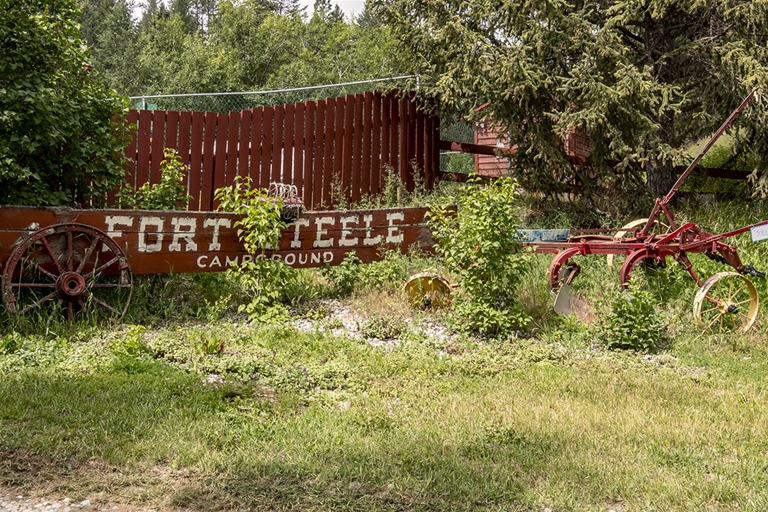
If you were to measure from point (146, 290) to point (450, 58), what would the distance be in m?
5.77

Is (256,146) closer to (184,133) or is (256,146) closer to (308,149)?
(308,149)

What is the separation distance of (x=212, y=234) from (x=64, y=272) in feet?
4.71

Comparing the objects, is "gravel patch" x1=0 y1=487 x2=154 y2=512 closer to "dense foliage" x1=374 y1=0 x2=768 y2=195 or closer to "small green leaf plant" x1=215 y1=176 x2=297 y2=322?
"small green leaf plant" x1=215 y1=176 x2=297 y2=322

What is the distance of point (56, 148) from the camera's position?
23.2 feet

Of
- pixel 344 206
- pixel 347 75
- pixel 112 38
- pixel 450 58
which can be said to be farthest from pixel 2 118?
pixel 112 38

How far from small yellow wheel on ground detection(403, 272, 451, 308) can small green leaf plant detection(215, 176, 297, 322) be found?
47.9 inches

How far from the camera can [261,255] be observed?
7371 millimetres

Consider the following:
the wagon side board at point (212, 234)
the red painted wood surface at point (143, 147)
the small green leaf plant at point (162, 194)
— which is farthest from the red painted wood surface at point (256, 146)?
the wagon side board at point (212, 234)

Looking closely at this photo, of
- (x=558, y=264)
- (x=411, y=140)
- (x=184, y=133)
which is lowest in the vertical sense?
(x=558, y=264)

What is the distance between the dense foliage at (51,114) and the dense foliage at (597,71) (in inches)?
197

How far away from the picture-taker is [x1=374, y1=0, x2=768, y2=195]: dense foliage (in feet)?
30.6

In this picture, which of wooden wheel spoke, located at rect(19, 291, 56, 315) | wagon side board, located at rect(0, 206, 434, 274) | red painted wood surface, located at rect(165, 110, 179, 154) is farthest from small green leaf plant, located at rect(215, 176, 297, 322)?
red painted wood surface, located at rect(165, 110, 179, 154)

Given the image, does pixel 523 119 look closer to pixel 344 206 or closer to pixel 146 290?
pixel 344 206

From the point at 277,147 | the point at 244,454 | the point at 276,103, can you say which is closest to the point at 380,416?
the point at 244,454
